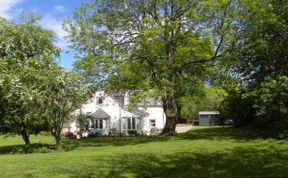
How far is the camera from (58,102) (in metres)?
21.0

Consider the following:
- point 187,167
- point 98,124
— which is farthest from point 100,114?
point 187,167

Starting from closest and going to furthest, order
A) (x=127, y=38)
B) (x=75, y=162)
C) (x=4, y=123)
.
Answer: (x=75, y=162) → (x=4, y=123) → (x=127, y=38)

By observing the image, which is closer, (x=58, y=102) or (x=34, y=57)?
(x=58, y=102)

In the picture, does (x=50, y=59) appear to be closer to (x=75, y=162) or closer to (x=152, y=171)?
(x=75, y=162)

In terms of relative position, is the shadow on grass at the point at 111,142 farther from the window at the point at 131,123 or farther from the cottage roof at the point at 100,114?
the window at the point at 131,123

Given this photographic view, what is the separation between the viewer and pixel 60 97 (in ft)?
69.4

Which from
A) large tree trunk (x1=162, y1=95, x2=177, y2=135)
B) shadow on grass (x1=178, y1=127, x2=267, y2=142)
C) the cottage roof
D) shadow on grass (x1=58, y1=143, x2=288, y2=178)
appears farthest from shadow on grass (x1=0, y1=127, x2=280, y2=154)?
the cottage roof

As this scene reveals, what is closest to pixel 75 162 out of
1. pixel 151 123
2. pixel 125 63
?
pixel 125 63

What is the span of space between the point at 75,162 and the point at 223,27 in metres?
18.4

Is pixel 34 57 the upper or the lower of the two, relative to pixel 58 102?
upper

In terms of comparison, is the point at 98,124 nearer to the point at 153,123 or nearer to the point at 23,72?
the point at 153,123

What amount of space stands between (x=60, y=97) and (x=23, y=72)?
3064mm

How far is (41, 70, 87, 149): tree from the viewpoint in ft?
68.7

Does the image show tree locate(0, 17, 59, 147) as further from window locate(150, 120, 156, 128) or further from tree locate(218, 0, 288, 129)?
window locate(150, 120, 156, 128)
